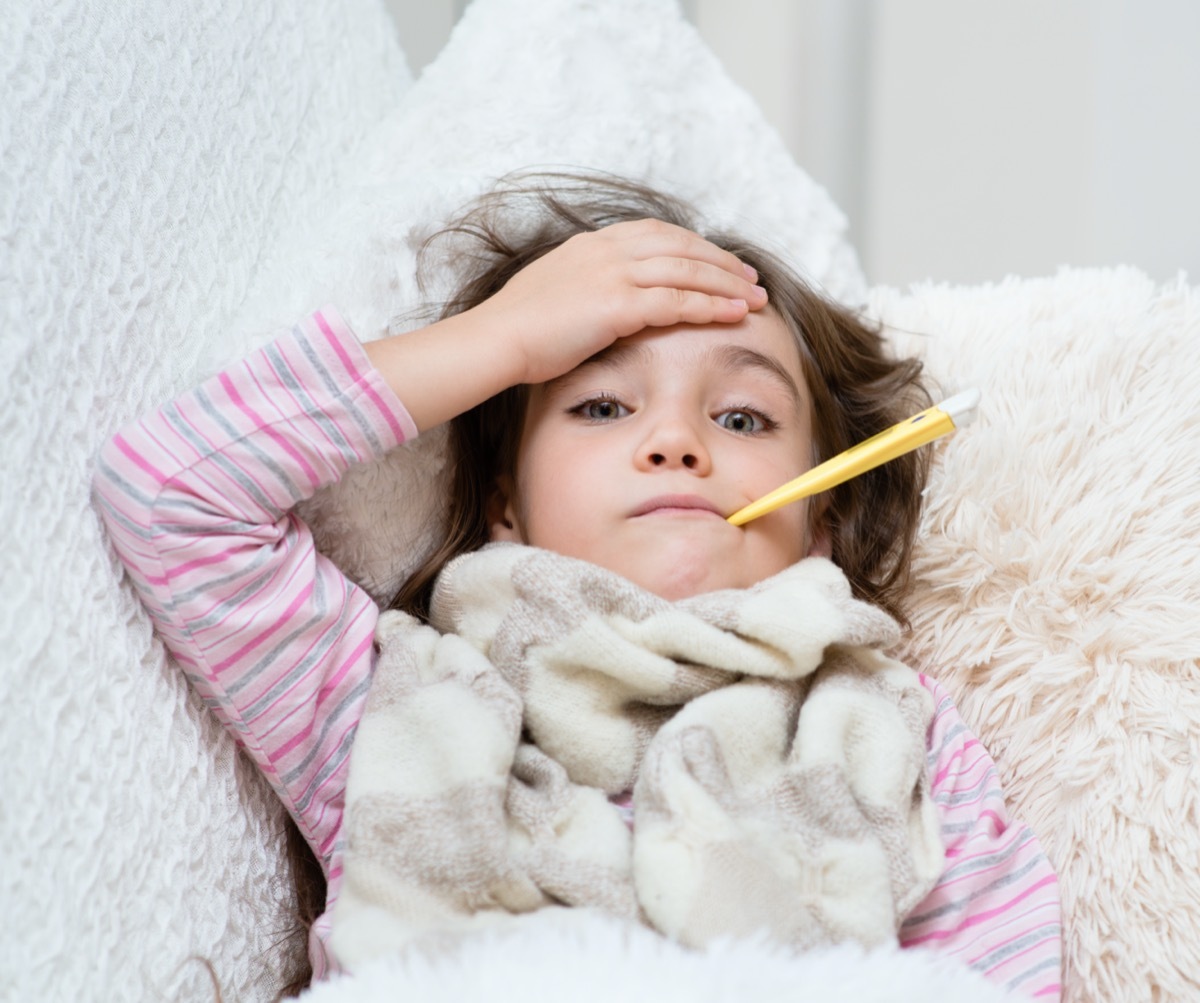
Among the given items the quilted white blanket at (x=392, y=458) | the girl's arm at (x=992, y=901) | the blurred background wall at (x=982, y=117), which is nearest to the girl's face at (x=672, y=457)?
the quilted white blanket at (x=392, y=458)

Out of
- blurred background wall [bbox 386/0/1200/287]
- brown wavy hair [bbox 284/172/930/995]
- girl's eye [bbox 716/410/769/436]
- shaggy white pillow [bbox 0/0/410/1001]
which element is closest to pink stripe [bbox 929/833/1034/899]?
brown wavy hair [bbox 284/172/930/995]

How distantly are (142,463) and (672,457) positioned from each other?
0.33 metres

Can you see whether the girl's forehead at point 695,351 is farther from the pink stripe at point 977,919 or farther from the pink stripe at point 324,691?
the pink stripe at point 977,919

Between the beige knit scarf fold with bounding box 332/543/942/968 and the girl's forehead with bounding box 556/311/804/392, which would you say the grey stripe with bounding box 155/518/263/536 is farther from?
the girl's forehead with bounding box 556/311/804/392

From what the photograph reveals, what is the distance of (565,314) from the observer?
81cm

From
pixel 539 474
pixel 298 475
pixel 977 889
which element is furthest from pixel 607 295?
pixel 977 889

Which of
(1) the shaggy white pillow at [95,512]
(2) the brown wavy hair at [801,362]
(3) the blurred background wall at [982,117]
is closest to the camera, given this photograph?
(1) the shaggy white pillow at [95,512]

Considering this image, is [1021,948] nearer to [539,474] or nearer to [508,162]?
[539,474]

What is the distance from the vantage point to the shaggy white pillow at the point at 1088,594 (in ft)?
2.48

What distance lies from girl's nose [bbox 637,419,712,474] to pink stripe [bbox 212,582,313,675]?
0.24 m

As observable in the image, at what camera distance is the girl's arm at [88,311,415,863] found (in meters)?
0.67

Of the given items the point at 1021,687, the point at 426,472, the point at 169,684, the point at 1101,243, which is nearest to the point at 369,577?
the point at 426,472

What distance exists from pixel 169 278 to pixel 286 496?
0.16 meters

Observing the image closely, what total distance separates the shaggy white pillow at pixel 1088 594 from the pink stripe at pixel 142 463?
0.55m
